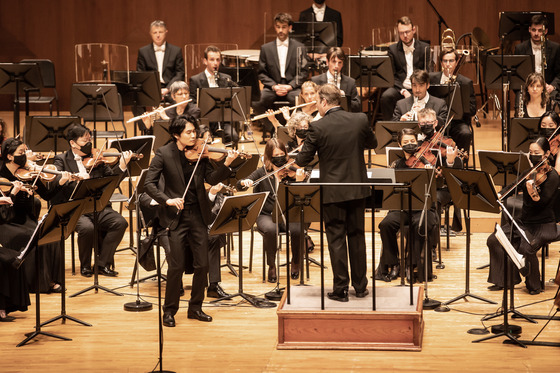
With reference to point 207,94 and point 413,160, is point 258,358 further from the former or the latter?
point 207,94

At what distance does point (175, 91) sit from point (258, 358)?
387 centimetres

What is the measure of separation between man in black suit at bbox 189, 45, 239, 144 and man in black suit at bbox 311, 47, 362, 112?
0.99 m

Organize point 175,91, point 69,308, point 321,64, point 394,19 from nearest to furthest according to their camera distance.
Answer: point 69,308 < point 175,91 < point 321,64 < point 394,19

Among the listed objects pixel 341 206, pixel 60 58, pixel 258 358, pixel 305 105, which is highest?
pixel 60 58

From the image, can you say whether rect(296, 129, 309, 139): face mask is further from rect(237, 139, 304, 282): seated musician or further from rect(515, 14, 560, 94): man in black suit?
rect(515, 14, 560, 94): man in black suit

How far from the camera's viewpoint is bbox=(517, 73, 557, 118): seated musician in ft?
26.6

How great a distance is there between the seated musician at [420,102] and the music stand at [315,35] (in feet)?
6.04

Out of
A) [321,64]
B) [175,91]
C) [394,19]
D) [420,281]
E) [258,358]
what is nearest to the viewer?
[258,358]

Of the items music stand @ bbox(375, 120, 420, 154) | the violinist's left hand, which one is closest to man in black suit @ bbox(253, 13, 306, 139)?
music stand @ bbox(375, 120, 420, 154)

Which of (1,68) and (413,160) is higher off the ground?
(1,68)

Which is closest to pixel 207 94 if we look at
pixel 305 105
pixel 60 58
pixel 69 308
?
pixel 305 105

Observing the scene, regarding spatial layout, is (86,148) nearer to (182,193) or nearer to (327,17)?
(182,193)

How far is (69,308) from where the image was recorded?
621 cm

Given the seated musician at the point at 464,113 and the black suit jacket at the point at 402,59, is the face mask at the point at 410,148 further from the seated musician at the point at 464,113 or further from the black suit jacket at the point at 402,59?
the black suit jacket at the point at 402,59
